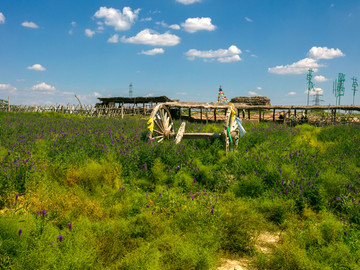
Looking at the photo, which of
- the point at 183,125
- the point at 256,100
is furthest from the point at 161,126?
the point at 256,100

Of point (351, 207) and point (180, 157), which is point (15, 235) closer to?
point (180, 157)

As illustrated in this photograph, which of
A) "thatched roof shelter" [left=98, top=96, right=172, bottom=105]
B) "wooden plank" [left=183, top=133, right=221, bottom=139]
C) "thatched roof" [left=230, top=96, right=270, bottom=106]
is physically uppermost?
"thatched roof" [left=230, top=96, right=270, bottom=106]

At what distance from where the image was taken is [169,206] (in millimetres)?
4562

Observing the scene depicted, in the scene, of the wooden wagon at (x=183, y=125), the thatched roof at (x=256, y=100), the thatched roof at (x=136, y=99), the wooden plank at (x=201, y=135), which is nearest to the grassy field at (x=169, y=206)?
the wooden plank at (x=201, y=135)

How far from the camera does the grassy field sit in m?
3.23

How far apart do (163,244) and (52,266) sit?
135cm

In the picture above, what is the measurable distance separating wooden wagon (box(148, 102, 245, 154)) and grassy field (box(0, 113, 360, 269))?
20.1 inches

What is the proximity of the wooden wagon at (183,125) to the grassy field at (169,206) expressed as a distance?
1.68 ft

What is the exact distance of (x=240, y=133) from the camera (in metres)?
9.41

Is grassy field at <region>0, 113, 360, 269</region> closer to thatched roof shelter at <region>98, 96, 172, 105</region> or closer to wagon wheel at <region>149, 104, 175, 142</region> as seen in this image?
wagon wheel at <region>149, 104, 175, 142</region>

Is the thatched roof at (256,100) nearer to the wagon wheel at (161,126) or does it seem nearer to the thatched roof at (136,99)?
the thatched roof at (136,99)

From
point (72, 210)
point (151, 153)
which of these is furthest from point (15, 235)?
point (151, 153)

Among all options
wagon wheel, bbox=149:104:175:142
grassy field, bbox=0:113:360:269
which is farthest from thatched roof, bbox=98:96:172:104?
grassy field, bbox=0:113:360:269

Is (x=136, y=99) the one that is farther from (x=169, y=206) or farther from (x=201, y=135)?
(x=169, y=206)
